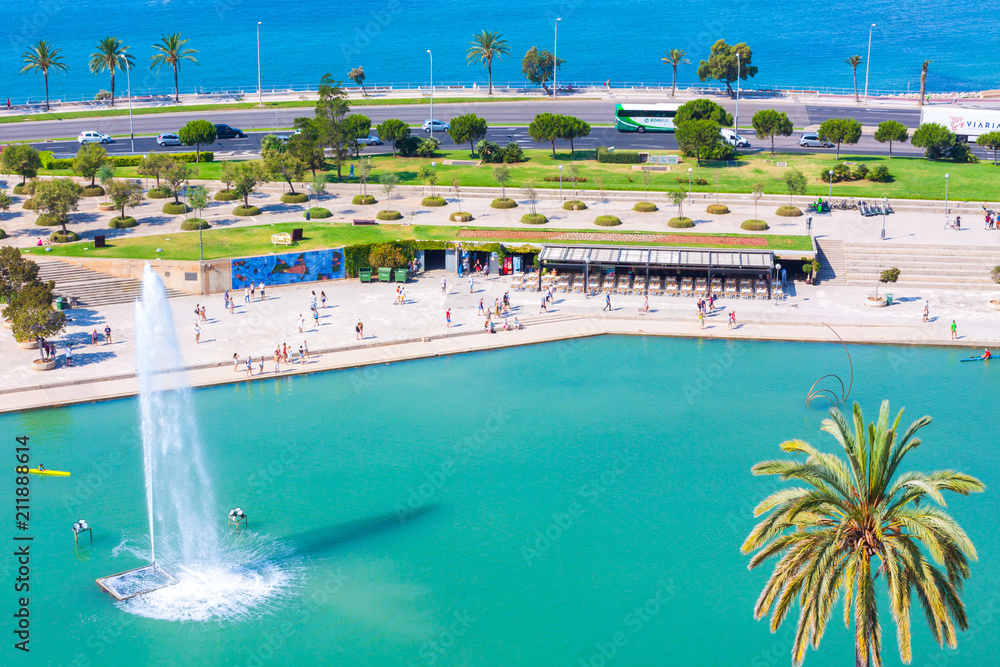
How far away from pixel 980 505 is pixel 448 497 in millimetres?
24346

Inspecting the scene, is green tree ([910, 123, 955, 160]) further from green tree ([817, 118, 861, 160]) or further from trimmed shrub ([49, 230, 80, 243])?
trimmed shrub ([49, 230, 80, 243])

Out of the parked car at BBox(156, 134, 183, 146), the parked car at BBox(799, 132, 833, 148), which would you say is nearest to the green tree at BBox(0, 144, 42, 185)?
the parked car at BBox(156, 134, 183, 146)

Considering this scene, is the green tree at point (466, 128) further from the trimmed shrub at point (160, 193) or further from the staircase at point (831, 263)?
the staircase at point (831, 263)

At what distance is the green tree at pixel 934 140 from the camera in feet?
341

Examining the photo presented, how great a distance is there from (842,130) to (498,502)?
7321cm

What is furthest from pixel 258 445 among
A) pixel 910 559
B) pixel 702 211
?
pixel 702 211

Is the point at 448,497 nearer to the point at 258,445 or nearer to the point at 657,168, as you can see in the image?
the point at 258,445

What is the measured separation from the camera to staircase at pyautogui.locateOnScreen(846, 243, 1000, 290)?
75.3 meters

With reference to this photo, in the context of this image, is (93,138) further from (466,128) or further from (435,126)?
(466,128)

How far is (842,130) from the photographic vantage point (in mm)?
103625

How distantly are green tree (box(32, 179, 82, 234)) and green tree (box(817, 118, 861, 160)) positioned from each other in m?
73.7

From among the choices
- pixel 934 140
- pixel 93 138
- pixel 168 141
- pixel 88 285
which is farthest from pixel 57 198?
pixel 934 140

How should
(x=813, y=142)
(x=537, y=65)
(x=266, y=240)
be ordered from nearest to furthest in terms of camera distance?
(x=266, y=240), (x=813, y=142), (x=537, y=65)

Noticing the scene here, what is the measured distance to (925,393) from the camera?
188ft
